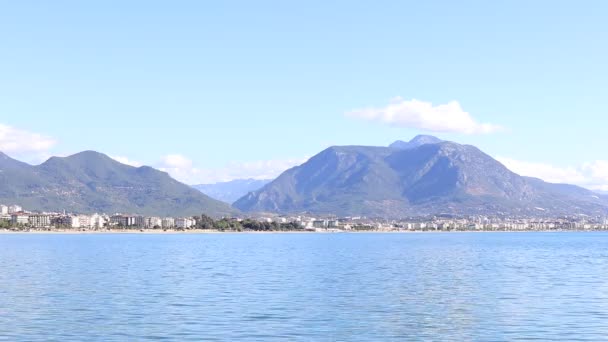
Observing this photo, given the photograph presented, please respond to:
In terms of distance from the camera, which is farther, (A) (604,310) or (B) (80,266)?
(B) (80,266)

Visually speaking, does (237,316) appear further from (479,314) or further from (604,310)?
(604,310)

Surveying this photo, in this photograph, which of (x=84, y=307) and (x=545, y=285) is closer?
(x=84, y=307)

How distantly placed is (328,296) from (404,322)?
12746 millimetres

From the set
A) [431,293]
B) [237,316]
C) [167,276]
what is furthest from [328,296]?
[167,276]

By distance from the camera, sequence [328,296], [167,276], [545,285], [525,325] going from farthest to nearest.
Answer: [167,276] < [545,285] < [328,296] < [525,325]

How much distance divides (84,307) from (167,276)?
24.3 meters

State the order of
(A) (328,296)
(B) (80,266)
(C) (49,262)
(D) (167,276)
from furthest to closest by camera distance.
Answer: (C) (49,262), (B) (80,266), (D) (167,276), (A) (328,296)

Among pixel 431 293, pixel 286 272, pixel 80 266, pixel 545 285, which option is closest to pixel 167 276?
pixel 286 272

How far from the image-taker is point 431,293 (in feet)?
193

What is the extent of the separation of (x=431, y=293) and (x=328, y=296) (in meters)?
7.13

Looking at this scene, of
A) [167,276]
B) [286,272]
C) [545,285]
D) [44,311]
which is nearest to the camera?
[44,311]

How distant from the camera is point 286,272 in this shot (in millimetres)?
80000

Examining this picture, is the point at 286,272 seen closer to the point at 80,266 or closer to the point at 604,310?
the point at 80,266

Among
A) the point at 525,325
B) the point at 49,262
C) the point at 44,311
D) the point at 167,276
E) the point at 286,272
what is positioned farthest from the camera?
the point at 49,262
